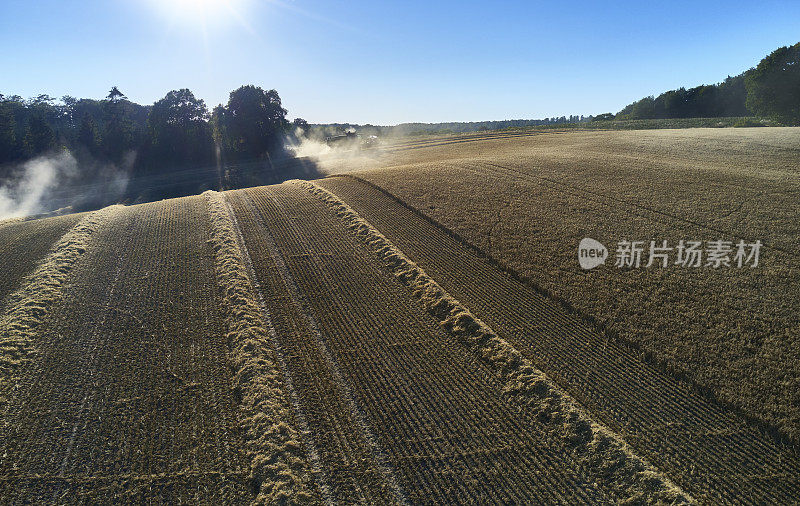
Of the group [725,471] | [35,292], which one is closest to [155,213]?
[35,292]

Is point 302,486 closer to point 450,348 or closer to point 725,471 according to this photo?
point 450,348

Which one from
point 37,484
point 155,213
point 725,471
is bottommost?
point 725,471

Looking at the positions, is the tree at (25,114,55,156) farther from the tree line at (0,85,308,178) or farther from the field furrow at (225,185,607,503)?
the field furrow at (225,185,607,503)

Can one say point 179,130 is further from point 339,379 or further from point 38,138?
point 339,379

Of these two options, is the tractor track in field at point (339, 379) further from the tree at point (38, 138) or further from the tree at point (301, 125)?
the tree at point (301, 125)

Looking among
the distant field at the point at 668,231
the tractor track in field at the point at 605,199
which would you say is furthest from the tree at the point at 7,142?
the tractor track in field at the point at 605,199
